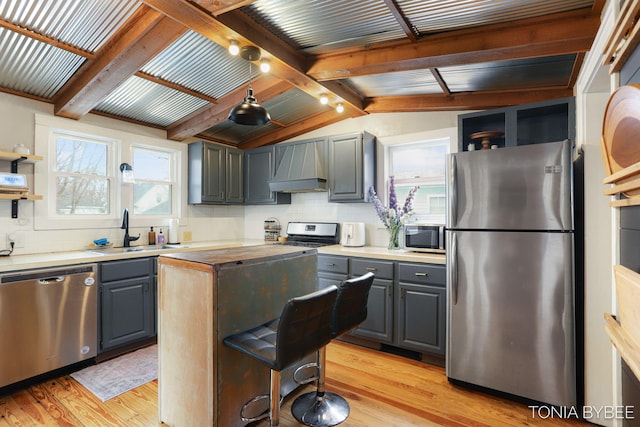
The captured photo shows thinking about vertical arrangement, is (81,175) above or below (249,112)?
below

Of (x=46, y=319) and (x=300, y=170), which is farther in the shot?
(x=300, y=170)

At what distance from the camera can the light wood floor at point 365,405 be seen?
2.03 m

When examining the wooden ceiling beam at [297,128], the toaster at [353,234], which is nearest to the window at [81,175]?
the wooden ceiling beam at [297,128]

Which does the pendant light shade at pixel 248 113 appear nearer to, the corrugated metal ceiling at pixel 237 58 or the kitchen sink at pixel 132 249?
the corrugated metal ceiling at pixel 237 58

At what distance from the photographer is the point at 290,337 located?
4.73 feet

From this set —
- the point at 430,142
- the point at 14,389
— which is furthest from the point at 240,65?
the point at 14,389

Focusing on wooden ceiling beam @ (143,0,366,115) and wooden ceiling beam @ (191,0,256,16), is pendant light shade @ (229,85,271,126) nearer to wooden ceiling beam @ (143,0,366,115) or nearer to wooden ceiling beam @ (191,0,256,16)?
wooden ceiling beam @ (143,0,366,115)

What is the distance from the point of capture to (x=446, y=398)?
2.29m

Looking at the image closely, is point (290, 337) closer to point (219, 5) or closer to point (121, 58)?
point (219, 5)

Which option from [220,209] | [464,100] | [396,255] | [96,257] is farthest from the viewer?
[220,209]

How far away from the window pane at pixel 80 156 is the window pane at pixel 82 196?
103 mm

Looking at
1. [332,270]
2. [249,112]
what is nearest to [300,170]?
[332,270]

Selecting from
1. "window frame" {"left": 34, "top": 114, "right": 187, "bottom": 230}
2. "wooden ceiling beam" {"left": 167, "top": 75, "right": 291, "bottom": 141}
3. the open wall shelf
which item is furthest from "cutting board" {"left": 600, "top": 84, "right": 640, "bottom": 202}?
"window frame" {"left": 34, "top": 114, "right": 187, "bottom": 230}

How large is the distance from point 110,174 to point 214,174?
1.18m
